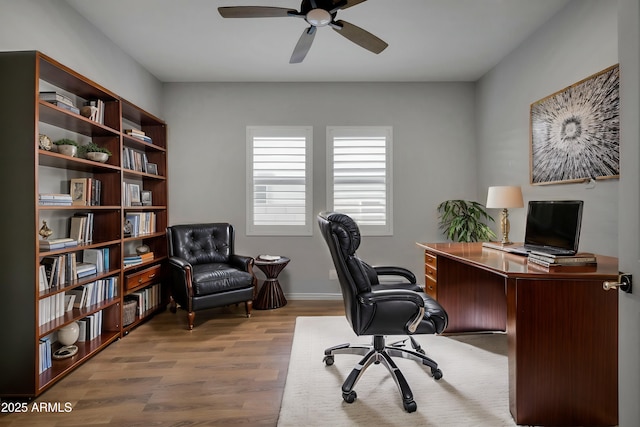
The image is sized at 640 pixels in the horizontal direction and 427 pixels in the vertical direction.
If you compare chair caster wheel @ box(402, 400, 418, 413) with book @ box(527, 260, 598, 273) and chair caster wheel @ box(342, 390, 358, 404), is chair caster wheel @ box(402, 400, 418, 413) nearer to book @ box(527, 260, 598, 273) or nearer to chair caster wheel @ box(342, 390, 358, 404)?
chair caster wheel @ box(342, 390, 358, 404)

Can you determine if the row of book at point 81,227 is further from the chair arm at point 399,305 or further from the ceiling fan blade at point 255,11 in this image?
the chair arm at point 399,305

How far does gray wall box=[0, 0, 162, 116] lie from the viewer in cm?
232

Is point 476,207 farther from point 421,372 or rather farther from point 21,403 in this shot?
point 21,403

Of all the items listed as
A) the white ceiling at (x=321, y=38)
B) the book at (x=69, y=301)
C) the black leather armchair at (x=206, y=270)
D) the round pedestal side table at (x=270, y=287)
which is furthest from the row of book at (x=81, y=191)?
the round pedestal side table at (x=270, y=287)

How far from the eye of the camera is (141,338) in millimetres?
3125

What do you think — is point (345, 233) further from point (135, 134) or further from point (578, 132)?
point (135, 134)

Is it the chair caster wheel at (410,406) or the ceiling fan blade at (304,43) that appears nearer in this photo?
the chair caster wheel at (410,406)

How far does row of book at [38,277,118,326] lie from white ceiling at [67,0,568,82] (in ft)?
7.57

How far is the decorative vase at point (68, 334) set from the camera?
8.61ft

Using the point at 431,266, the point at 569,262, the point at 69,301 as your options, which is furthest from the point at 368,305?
the point at 69,301

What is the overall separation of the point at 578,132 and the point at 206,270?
355 centimetres

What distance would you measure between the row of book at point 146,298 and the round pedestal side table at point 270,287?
1.09 metres

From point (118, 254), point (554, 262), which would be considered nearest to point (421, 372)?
point (554, 262)

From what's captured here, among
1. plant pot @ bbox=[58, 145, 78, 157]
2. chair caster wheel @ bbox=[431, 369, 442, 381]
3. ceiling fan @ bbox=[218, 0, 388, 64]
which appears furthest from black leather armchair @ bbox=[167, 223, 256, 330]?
ceiling fan @ bbox=[218, 0, 388, 64]
